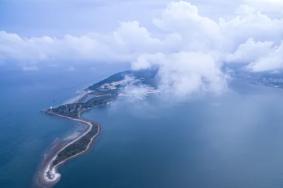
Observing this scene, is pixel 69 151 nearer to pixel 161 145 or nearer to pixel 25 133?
pixel 161 145

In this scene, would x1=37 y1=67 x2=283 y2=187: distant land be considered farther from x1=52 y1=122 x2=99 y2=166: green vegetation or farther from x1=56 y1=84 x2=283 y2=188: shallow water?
x1=56 y1=84 x2=283 y2=188: shallow water

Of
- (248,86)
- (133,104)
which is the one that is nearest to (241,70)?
(248,86)

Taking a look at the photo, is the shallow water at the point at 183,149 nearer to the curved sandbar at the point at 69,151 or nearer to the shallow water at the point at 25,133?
the curved sandbar at the point at 69,151

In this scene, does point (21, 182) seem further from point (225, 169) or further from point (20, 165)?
point (225, 169)

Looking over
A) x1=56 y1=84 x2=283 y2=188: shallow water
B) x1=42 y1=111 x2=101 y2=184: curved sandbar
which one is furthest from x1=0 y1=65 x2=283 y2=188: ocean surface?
x1=42 y1=111 x2=101 y2=184: curved sandbar

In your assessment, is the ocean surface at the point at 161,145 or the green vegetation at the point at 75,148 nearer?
the ocean surface at the point at 161,145

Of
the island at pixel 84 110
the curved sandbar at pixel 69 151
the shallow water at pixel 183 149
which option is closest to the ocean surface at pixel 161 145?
the shallow water at pixel 183 149
